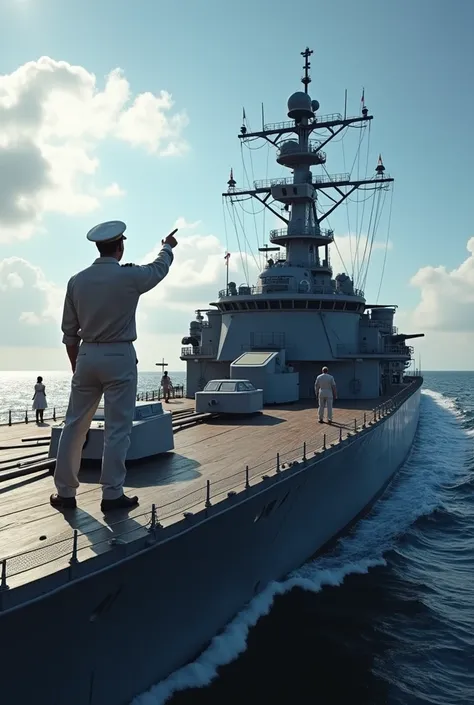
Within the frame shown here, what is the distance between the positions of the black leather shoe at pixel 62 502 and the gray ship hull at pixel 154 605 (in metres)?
1.46

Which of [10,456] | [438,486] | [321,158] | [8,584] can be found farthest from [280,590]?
[321,158]

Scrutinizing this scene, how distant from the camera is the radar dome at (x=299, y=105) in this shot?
27.9 m

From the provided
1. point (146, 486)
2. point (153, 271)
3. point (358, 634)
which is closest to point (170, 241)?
point (153, 271)

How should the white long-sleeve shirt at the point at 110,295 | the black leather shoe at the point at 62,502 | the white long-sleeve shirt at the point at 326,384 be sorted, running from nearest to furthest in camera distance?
the white long-sleeve shirt at the point at 110,295, the black leather shoe at the point at 62,502, the white long-sleeve shirt at the point at 326,384

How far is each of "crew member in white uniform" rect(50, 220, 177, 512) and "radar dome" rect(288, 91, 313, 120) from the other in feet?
78.6

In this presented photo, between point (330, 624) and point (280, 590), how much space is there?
3.09 feet

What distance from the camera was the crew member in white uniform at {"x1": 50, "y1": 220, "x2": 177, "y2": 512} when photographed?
6086mm

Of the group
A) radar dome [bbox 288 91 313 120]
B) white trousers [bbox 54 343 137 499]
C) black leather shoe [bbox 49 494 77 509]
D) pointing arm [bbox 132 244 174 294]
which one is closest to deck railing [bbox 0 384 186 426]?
black leather shoe [bbox 49 494 77 509]

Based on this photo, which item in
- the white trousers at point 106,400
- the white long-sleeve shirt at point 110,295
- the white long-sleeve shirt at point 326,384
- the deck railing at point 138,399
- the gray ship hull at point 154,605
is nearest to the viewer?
the gray ship hull at point 154,605

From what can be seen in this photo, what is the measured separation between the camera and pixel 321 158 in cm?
2814

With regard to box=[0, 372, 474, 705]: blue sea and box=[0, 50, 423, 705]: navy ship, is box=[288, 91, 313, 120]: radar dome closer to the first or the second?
box=[0, 50, 423, 705]: navy ship

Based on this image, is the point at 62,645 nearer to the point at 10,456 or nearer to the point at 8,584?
the point at 8,584

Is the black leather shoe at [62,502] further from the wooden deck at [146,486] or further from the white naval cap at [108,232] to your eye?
the white naval cap at [108,232]

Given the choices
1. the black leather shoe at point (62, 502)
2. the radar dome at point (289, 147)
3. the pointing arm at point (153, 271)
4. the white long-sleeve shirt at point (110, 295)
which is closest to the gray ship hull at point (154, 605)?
the black leather shoe at point (62, 502)
